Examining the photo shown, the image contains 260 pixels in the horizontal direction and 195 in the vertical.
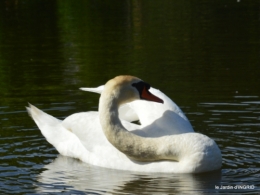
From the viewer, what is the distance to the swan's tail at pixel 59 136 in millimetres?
9391

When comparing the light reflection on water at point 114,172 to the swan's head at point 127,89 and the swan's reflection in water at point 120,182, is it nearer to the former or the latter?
the swan's reflection in water at point 120,182

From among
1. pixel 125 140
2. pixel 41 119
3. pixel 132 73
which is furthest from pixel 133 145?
pixel 132 73

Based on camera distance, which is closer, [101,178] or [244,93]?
[101,178]

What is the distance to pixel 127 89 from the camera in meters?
8.51

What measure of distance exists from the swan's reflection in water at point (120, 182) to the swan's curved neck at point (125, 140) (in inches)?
8.9

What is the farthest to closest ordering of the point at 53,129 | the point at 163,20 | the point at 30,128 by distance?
the point at 163,20 → the point at 30,128 → the point at 53,129

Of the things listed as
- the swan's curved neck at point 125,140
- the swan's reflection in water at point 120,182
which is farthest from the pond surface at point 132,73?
the swan's curved neck at point 125,140

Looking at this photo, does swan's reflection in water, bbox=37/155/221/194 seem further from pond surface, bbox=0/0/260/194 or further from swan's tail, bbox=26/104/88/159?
swan's tail, bbox=26/104/88/159

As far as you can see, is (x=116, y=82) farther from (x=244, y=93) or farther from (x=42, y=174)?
(x=244, y=93)

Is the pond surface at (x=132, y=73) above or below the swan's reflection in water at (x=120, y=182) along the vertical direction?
above

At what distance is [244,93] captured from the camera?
12961 millimetres

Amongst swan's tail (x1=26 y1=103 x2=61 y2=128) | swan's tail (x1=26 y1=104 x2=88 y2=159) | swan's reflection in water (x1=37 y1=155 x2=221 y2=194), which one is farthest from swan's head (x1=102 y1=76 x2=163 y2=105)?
swan's tail (x1=26 y1=103 x2=61 y2=128)

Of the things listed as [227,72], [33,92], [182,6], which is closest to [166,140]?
[33,92]

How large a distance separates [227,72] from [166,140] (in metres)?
7.59
